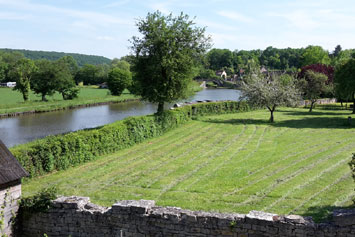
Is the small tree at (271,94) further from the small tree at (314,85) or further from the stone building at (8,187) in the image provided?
the stone building at (8,187)

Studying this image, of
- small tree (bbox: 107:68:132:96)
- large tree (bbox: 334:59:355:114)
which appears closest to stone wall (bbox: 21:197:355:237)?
large tree (bbox: 334:59:355:114)

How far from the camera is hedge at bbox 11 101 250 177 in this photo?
15401 millimetres

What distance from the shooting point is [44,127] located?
38.1 m

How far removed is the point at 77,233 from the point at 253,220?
5.25m

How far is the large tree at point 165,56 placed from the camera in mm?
27484

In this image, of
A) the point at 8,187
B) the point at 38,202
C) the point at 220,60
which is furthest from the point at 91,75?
the point at 38,202

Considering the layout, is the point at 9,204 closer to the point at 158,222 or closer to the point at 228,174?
the point at 158,222

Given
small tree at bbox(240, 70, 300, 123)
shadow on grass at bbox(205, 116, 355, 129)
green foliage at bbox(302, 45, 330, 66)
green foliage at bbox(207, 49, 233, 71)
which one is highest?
green foliage at bbox(207, 49, 233, 71)

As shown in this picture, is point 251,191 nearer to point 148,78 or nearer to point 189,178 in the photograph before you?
point 189,178

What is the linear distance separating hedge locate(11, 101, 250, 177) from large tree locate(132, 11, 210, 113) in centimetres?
218

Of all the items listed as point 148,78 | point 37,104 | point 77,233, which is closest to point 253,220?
point 77,233

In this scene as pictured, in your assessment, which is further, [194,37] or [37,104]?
[37,104]

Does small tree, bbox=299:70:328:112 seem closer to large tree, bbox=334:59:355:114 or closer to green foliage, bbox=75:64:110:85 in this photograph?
large tree, bbox=334:59:355:114

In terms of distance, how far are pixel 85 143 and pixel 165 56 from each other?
11.7 meters
